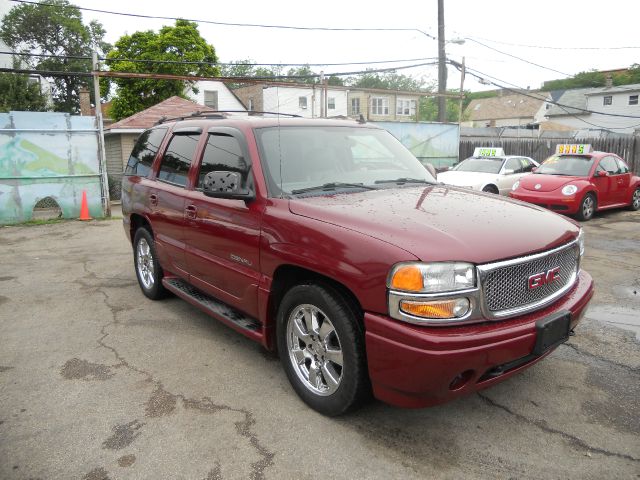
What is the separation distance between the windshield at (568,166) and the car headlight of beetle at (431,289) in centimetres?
1055

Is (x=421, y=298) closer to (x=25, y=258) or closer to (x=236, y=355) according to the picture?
(x=236, y=355)

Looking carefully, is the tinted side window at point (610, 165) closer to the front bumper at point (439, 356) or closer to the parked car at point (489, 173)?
the parked car at point (489, 173)

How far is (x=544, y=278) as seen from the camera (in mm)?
2936

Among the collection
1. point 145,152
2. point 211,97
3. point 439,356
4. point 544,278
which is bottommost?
point 439,356

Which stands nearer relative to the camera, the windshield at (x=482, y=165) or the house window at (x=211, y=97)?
the windshield at (x=482, y=165)

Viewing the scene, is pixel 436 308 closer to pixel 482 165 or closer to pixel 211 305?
pixel 211 305

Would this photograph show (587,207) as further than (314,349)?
Yes

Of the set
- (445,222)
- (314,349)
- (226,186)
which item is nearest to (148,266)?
(226,186)

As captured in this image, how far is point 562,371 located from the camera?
12.4ft

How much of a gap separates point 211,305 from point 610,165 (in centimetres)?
1152

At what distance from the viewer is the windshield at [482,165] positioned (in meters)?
13.5

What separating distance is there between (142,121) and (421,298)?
23550mm

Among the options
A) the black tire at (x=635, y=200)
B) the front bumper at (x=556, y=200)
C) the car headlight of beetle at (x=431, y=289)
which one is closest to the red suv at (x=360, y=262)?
Result: the car headlight of beetle at (x=431, y=289)

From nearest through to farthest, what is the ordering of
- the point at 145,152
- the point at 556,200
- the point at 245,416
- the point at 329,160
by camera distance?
the point at 245,416 → the point at 329,160 → the point at 145,152 → the point at 556,200
